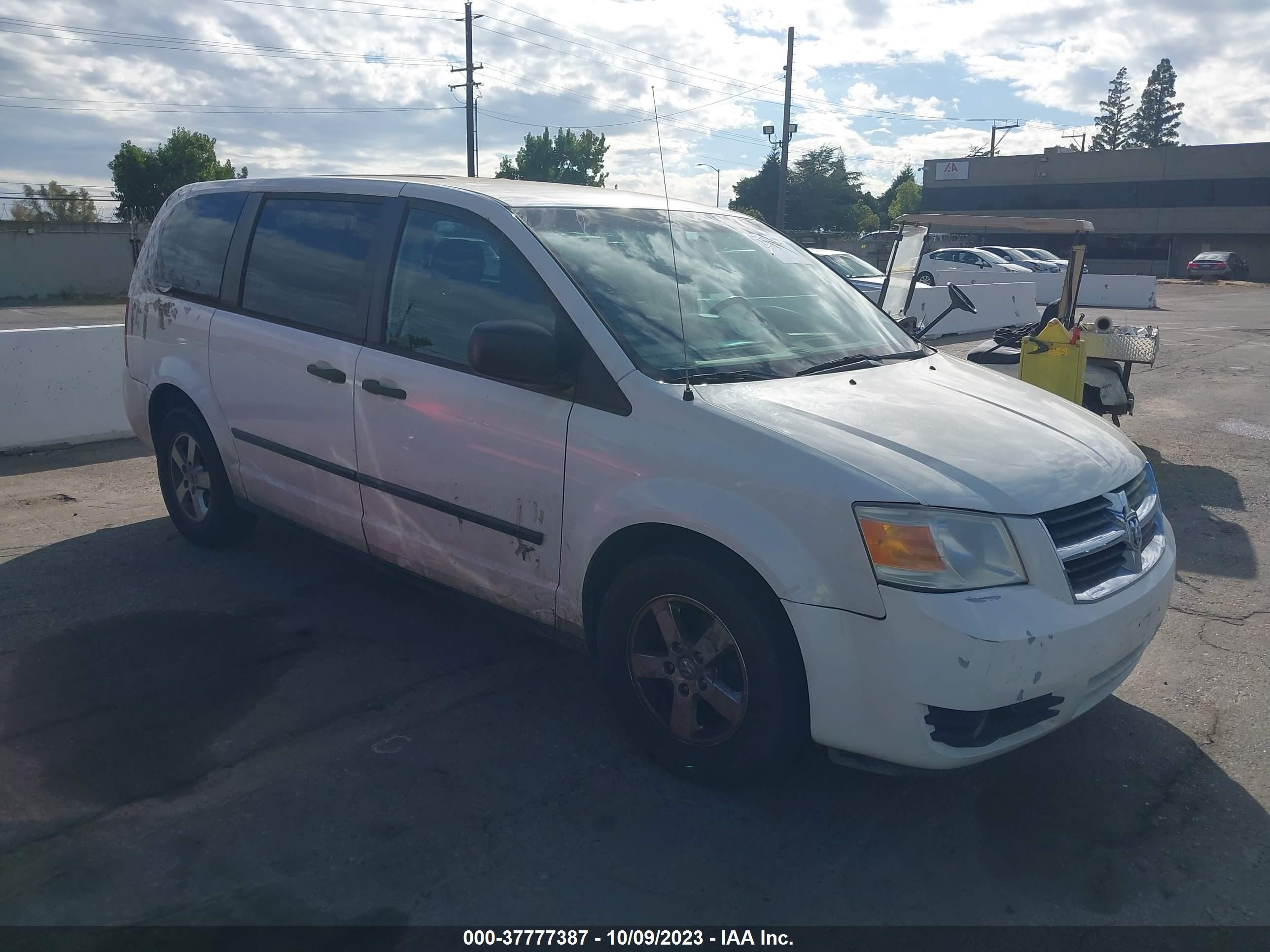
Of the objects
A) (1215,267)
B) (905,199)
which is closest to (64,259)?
(1215,267)

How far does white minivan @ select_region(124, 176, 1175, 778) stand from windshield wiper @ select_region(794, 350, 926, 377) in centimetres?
1

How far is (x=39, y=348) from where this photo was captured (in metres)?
7.76

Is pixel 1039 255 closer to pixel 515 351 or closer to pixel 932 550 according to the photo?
pixel 515 351

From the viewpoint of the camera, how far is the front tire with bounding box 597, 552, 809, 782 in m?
3.01

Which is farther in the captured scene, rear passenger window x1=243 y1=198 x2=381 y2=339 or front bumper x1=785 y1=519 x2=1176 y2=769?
rear passenger window x1=243 y1=198 x2=381 y2=339

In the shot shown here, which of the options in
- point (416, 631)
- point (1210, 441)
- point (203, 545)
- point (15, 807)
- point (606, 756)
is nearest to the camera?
point (15, 807)

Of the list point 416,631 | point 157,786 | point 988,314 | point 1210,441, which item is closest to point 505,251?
point 416,631

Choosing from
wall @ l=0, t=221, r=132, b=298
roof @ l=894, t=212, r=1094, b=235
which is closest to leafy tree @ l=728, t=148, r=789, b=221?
wall @ l=0, t=221, r=132, b=298

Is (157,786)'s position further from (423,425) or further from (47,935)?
(423,425)

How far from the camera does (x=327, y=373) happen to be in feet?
14.1

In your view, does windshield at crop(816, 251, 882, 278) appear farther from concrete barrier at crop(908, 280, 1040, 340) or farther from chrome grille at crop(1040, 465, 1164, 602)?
chrome grille at crop(1040, 465, 1164, 602)

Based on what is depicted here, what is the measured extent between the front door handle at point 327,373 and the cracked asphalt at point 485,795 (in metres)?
0.91

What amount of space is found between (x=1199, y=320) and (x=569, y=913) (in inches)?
932

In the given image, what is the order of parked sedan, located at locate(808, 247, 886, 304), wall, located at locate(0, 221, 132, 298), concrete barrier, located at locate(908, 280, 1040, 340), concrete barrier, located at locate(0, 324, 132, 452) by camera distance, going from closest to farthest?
1. concrete barrier, located at locate(0, 324, 132, 452)
2. parked sedan, located at locate(808, 247, 886, 304)
3. concrete barrier, located at locate(908, 280, 1040, 340)
4. wall, located at locate(0, 221, 132, 298)
